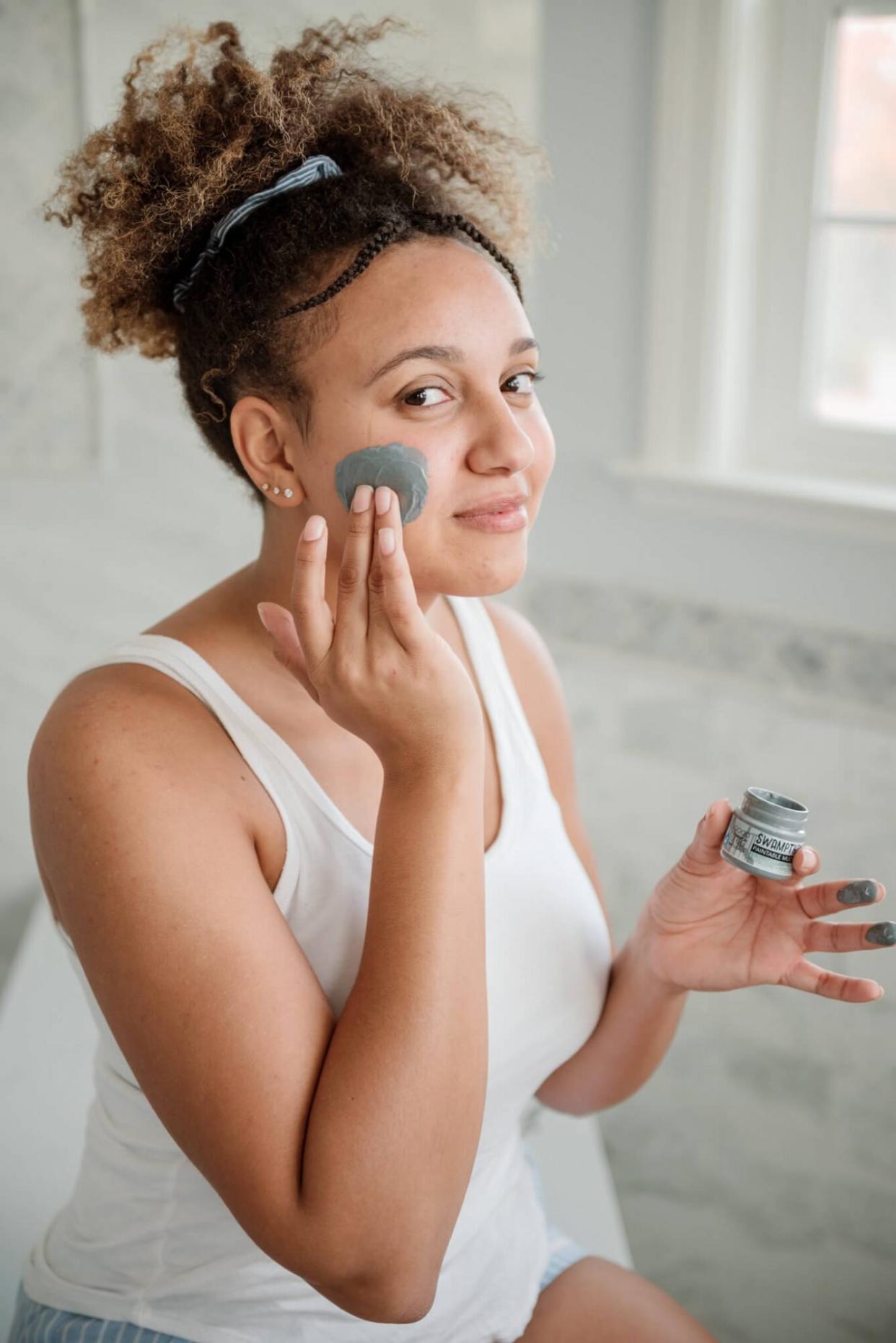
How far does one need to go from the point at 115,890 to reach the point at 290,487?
1.25ft

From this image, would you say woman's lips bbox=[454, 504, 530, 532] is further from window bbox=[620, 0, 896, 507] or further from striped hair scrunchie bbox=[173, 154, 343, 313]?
window bbox=[620, 0, 896, 507]

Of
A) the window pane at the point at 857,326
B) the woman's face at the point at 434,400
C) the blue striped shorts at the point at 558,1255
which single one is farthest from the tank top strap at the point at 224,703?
the window pane at the point at 857,326

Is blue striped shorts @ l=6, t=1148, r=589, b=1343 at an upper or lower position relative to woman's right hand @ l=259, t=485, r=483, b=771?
lower

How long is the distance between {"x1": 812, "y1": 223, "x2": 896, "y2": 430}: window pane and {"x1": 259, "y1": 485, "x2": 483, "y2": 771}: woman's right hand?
1189mm

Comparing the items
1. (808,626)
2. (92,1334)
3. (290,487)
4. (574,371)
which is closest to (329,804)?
(290,487)

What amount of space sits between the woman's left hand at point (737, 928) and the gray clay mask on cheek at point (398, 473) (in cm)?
35

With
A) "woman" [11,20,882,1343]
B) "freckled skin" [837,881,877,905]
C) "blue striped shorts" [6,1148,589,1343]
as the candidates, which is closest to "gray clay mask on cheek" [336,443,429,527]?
"woman" [11,20,882,1343]

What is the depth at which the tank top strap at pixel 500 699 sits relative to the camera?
1191mm

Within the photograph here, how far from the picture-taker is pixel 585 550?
6.64ft

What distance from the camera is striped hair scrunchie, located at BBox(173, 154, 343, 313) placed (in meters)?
1.01

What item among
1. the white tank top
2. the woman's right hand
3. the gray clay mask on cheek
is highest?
the gray clay mask on cheek

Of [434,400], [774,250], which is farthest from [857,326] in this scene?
→ [434,400]

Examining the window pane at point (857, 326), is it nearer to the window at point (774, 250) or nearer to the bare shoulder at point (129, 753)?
the window at point (774, 250)

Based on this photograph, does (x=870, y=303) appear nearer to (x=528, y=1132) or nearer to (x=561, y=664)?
(x=561, y=664)
